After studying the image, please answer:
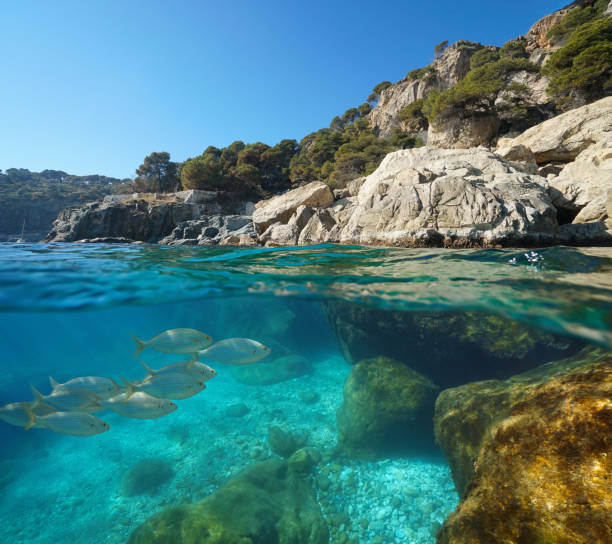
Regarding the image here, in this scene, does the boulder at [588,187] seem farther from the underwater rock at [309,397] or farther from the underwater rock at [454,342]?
the underwater rock at [309,397]

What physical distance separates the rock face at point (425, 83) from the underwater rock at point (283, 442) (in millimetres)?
47743

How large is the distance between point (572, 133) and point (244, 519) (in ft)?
80.7

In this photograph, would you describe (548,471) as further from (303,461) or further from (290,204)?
(290,204)

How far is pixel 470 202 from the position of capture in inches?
329

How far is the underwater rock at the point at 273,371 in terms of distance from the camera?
11.5 m

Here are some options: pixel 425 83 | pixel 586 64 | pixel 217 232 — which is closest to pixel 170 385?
pixel 217 232

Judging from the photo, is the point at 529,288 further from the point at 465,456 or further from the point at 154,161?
the point at 154,161

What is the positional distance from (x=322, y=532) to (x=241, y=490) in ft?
5.18

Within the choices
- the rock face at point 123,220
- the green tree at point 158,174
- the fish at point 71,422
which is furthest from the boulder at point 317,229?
the green tree at point 158,174

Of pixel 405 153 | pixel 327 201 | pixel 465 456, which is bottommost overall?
pixel 465 456

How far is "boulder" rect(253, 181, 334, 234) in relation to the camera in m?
17.2

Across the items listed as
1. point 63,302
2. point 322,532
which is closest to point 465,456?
point 322,532

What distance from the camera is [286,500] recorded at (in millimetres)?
4770

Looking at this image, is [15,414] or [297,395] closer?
[15,414]
